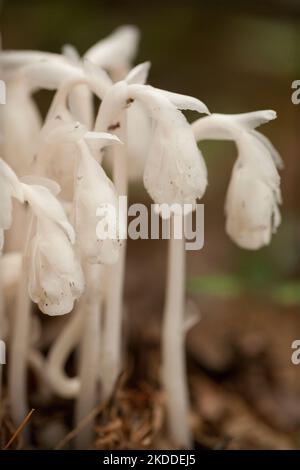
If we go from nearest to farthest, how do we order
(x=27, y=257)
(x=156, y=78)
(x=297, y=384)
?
(x=27, y=257)
(x=297, y=384)
(x=156, y=78)

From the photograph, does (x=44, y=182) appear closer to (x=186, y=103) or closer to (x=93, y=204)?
(x=93, y=204)

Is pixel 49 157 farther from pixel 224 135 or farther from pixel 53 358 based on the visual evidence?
pixel 53 358

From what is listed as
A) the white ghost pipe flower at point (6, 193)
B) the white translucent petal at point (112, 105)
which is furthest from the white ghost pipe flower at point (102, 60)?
the white ghost pipe flower at point (6, 193)

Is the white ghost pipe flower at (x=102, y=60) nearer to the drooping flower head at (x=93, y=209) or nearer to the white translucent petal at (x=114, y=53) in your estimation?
the white translucent petal at (x=114, y=53)

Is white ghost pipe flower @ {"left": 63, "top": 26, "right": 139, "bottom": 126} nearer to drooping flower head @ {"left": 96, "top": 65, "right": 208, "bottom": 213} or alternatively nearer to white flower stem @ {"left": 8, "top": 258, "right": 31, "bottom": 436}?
drooping flower head @ {"left": 96, "top": 65, "right": 208, "bottom": 213}

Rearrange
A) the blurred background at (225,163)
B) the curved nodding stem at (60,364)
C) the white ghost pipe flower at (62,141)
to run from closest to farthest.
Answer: the white ghost pipe flower at (62,141) → the curved nodding stem at (60,364) → the blurred background at (225,163)

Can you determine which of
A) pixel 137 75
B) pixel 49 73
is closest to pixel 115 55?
pixel 49 73

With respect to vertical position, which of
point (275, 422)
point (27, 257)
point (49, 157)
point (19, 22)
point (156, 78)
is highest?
point (19, 22)
